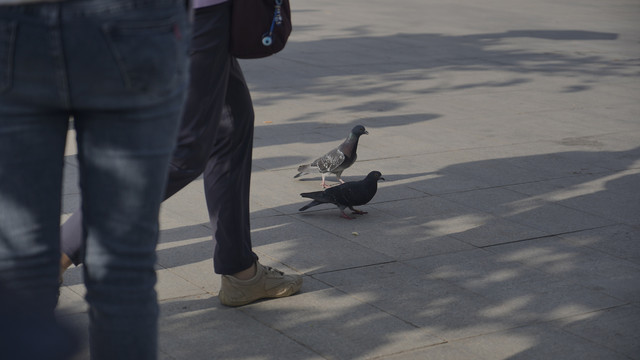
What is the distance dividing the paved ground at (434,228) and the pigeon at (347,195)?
0.11 meters

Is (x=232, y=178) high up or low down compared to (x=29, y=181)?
down

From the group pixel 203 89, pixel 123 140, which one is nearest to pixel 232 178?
pixel 203 89

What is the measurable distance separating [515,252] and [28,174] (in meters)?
3.63

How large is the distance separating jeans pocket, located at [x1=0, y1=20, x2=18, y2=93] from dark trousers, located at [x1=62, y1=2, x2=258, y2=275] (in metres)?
1.61

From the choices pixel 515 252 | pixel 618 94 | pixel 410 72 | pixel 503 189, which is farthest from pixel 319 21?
pixel 515 252

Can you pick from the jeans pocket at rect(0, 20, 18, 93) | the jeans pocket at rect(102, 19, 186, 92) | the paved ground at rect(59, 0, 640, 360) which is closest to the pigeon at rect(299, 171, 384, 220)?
the paved ground at rect(59, 0, 640, 360)

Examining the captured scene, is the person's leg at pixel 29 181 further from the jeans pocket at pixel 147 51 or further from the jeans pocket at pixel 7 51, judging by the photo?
the jeans pocket at pixel 147 51

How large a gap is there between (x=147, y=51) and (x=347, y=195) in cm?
366

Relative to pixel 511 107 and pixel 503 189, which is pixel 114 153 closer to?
pixel 503 189

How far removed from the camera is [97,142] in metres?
1.78

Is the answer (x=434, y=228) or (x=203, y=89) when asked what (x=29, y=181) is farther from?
(x=434, y=228)

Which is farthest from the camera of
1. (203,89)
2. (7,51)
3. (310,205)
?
(310,205)

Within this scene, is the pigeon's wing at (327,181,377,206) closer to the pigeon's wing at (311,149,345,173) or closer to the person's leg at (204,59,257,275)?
the pigeon's wing at (311,149,345,173)

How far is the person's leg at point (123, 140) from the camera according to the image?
1.69 metres
